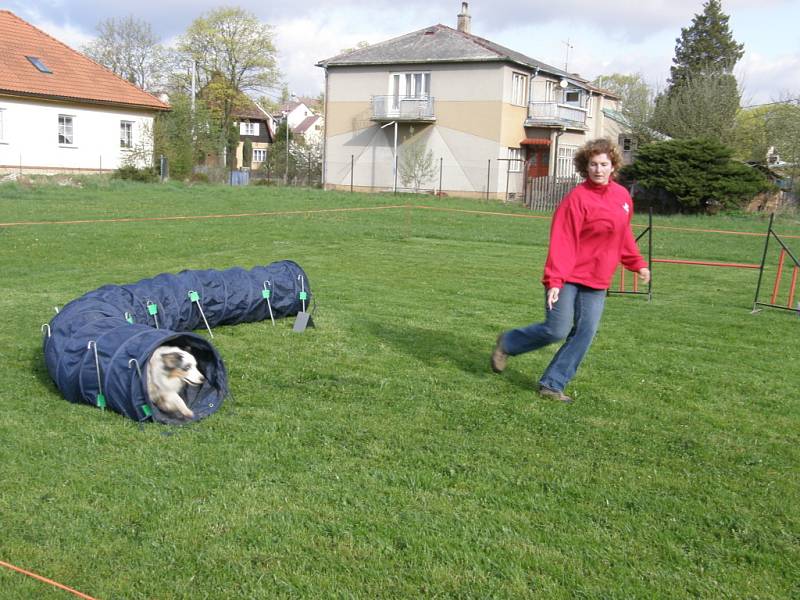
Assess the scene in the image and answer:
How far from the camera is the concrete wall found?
3338 cm

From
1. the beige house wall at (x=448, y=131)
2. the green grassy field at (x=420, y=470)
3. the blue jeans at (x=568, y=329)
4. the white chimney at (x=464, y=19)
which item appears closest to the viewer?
the green grassy field at (x=420, y=470)

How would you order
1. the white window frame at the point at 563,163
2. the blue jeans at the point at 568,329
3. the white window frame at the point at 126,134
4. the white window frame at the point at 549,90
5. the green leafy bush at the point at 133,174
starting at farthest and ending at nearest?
the white window frame at the point at 549,90 → the white window frame at the point at 563,163 → the white window frame at the point at 126,134 → the green leafy bush at the point at 133,174 → the blue jeans at the point at 568,329

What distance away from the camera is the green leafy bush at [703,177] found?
92.7ft

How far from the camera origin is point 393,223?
69.4ft

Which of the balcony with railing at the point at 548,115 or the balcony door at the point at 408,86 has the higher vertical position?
the balcony door at the point at 408,86

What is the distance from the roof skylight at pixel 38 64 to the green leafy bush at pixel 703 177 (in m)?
26.1

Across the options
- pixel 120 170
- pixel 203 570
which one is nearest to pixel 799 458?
pixel 203 570

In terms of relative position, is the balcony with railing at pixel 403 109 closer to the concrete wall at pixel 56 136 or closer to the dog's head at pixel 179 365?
the concrete wall at pixel 56 136

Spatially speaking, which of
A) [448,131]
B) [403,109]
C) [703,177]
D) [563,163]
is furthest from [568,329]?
[563,163]

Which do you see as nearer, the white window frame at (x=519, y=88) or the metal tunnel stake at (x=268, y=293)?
the metal tunnel stake at (x=268, y=293)

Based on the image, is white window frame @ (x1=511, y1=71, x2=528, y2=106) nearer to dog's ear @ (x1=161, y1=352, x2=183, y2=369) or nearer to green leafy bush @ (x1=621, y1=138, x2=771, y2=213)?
green leafy bush @ (x1=621, y1=138, x2=771, y2=213)

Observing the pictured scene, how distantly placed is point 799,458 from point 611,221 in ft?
6.33

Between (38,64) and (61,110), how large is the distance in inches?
97.8

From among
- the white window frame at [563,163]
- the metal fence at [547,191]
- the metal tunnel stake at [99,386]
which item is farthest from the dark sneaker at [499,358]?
the white window frame at [563,163]
